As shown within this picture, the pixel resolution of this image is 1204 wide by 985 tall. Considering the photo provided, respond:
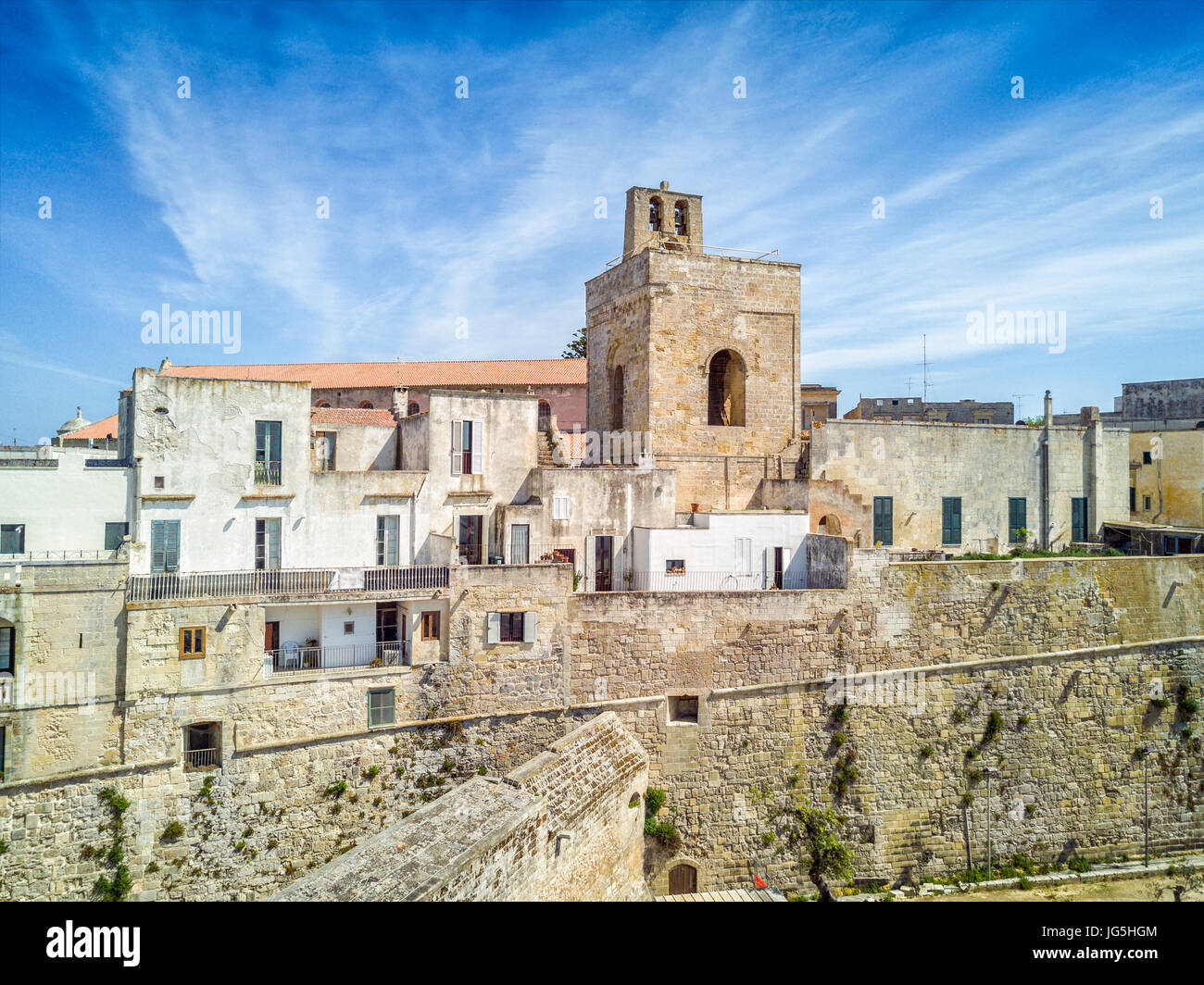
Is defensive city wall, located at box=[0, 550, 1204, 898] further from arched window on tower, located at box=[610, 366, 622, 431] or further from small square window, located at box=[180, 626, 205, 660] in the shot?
arched window on tower, located at box=[610, 366, 622, 431]

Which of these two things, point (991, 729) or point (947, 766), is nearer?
point (947, 766)

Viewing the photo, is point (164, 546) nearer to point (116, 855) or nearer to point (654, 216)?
point (116, 855)

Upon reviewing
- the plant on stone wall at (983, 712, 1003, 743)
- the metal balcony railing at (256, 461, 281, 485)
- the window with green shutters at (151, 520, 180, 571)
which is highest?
the metal balcony railing at (256, 461, 281, 485)

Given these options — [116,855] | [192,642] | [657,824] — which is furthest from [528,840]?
[116,855]

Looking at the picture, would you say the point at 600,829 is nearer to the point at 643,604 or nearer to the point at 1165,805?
the point at 643,604

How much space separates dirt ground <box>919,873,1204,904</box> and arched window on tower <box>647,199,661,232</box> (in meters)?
19.6

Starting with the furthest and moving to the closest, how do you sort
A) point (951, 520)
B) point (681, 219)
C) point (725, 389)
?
point (725, 389) → point (681, 219) → point (951, 520)

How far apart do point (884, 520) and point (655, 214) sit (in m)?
11.8

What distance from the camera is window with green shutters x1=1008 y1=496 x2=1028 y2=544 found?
2511cm

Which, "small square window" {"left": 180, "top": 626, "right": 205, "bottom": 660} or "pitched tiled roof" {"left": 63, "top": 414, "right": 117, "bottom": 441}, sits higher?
"pitched tiled roof" {"left": 63, "top": 414, "right": 117, "bottom": 441}

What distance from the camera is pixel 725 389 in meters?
25.5

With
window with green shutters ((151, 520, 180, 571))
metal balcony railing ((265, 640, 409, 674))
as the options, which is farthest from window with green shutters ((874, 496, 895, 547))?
window with green shutters ((151, 520, 180, 571))

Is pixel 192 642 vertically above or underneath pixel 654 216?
underneath

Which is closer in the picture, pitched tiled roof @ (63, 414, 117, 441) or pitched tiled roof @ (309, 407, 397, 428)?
pitched tiled roof @ (309, 407, 397, 428)
